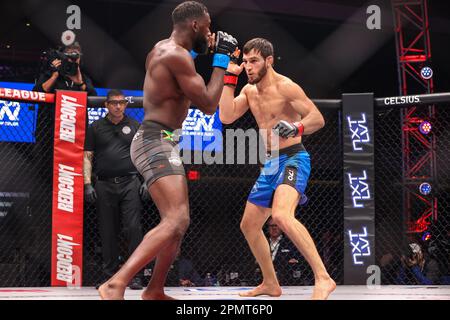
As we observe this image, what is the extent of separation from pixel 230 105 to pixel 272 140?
1.09 feet

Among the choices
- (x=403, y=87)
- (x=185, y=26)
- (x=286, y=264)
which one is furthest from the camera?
(x=403, y=87)

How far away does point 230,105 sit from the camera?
3727 mm

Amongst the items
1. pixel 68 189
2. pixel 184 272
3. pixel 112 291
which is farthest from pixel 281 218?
pixel 184 272

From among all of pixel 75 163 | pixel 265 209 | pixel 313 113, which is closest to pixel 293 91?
pixel 313 113

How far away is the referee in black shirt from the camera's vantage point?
431 cm

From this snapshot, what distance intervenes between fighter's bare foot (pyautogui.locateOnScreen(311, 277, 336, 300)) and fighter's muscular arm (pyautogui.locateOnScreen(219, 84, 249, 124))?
1152 millimetres

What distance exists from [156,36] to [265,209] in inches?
272

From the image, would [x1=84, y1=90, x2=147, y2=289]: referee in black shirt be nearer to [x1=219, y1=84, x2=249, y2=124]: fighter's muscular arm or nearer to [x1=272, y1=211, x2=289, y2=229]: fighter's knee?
[x1=219, y1=84, x2=249, y2=124]: fighter's muscular arm

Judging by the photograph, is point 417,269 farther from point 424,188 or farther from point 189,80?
point 189,80

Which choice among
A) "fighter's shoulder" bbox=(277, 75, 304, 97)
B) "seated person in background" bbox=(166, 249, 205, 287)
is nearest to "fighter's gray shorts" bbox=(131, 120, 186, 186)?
"fighter's shoulder" bbox=(277, 75, 304, 97)

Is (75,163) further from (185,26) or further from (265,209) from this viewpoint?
(185,26)

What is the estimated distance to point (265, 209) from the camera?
141 inches

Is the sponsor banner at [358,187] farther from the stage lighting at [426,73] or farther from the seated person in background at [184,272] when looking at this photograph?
the stage lighting at [426,73]

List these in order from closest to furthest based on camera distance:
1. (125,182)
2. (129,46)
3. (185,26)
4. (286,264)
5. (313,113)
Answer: (185,26), (313,113), (125,182), (286,264), (129,46)
